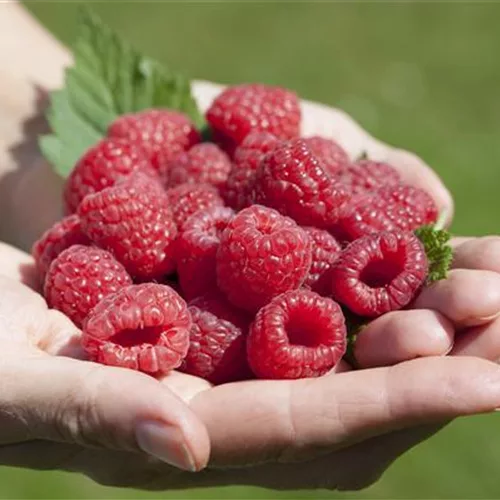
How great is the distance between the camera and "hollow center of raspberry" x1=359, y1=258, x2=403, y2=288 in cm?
190

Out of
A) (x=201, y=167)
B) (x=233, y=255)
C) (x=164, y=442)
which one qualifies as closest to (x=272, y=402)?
(x=164, y=442)

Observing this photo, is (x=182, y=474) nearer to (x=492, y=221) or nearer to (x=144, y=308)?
(x=144, y=308)

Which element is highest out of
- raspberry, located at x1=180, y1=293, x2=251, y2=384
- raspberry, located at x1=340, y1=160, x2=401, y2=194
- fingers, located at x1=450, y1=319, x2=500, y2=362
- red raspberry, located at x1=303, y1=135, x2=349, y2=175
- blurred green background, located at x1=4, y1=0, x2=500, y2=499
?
red raspberry, located at x1=303, y1=135, x2=349, y2=175

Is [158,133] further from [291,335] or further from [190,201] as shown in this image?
[291,335]

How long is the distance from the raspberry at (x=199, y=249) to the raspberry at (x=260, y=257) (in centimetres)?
7

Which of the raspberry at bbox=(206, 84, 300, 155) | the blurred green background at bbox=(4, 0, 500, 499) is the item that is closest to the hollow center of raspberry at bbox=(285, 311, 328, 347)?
the raspberry at bbox=(206, 84, 300, 155)

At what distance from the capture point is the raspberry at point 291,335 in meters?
1.75

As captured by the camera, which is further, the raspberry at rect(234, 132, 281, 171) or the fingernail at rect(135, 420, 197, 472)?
the raspberry at rect(234, 132, 281, 171)

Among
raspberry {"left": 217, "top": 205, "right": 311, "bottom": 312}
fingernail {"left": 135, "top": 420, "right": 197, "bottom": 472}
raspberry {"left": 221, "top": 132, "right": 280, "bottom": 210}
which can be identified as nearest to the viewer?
fingernail {"left": 135, "top": 420, "right": 197, "bottom": 472}

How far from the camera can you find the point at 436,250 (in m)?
1.93

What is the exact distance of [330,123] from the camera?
2654mm

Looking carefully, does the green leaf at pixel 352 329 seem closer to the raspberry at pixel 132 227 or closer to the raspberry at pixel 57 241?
the raspberry at pixel 132 227

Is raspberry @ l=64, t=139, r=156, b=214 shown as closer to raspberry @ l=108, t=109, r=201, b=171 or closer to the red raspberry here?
raspberry @ l=108, t=109, r=201, b=171

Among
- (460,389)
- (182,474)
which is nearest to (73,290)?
(182,474)
